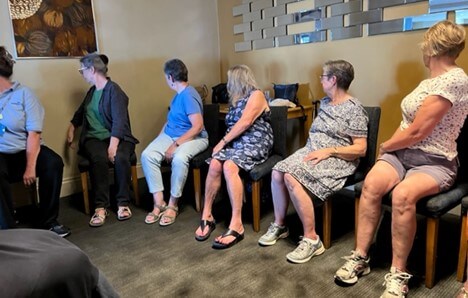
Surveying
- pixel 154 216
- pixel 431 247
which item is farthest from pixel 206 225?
pixel 431 247

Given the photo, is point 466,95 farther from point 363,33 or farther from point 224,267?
point 224,267

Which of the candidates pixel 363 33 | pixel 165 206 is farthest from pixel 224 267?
pixel 363 33

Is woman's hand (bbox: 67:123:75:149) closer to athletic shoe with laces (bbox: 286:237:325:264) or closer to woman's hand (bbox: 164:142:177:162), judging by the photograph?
woman's hand (bbox: 164:142:177:162)

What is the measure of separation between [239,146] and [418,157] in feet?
3.66

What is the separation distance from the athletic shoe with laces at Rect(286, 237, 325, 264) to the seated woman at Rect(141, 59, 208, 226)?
1019mm

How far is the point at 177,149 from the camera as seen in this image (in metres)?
2.91

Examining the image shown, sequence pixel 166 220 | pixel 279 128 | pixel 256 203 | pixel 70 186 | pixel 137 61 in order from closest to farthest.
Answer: pixel 256 203 → pixel 279 128 → pixel 166 220 → pixel 70 186 → pixel 137 61

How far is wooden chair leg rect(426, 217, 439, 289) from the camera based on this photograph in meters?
1.82

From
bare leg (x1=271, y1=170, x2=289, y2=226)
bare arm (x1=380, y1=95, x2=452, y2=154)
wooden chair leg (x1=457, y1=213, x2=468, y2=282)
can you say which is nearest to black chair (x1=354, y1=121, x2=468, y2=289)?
wooden chair leg (x1=457, y1=213, x2=468, y2=282)

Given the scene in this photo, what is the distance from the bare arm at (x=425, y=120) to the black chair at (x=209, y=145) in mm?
1462

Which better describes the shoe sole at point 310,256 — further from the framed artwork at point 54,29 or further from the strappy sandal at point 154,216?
the framed artwork at point 54,29

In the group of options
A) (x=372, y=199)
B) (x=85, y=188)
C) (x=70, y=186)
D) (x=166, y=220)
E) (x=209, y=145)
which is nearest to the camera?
(x=372, y=199)

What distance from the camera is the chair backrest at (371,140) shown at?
7.49ft

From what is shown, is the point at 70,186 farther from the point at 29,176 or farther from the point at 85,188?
the point at 29,176
